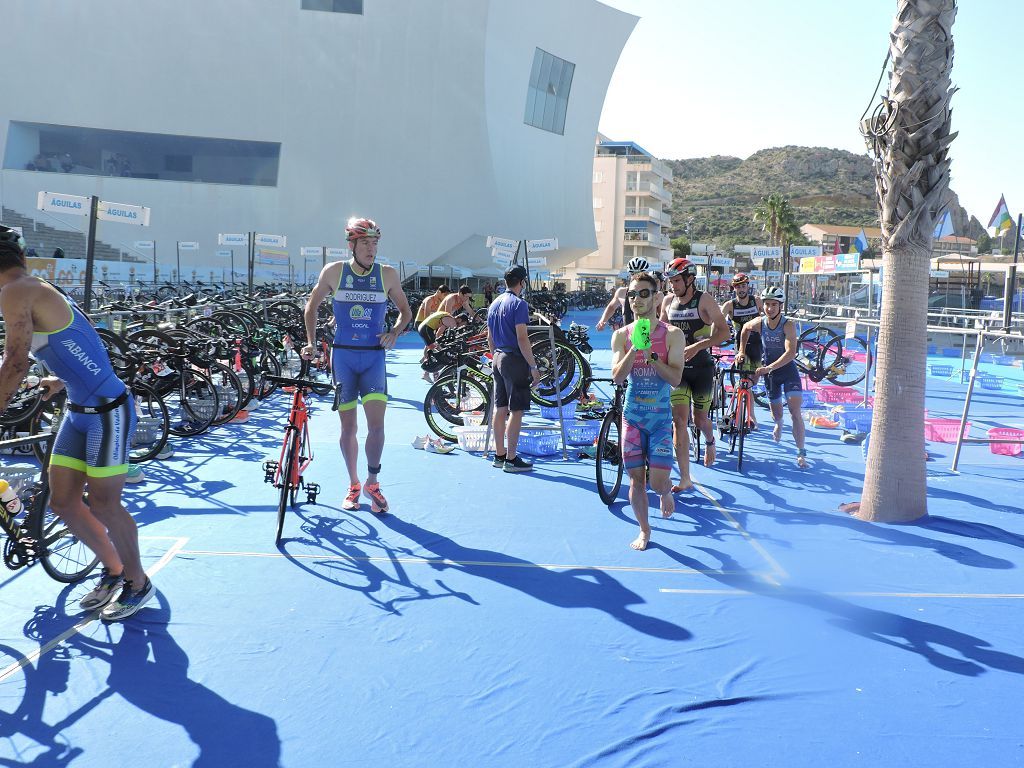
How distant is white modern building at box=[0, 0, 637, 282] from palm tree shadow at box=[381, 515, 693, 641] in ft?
119

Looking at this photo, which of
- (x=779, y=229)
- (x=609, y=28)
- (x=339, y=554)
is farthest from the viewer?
(x=779, y=229)

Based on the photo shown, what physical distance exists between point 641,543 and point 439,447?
339cm

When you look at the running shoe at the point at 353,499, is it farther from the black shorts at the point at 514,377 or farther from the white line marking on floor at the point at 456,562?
the black shorts at the point at 514,377

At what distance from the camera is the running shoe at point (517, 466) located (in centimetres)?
746

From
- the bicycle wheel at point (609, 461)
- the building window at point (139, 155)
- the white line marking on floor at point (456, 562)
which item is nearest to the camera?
the white line marking on floor at point (456, 562)

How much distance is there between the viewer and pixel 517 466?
7.50m

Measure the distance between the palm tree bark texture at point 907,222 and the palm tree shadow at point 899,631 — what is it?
6.30 feet

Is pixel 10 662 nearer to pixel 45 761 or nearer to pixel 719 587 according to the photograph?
pixel 45 761

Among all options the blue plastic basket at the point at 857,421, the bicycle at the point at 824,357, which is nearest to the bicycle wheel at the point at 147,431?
the blue plastic basket at the point at 857,421

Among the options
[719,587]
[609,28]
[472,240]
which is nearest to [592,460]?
[719,587]

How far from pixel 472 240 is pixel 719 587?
126ft

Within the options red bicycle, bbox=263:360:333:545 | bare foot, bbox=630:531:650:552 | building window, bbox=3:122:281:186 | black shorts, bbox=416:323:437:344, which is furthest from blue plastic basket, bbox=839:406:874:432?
building window, bbox=3:122:281:186

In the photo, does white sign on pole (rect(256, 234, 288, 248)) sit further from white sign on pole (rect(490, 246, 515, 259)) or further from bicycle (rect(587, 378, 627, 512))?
bicycle (rect(587, 378, 627, 512))

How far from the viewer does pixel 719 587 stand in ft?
15.5
